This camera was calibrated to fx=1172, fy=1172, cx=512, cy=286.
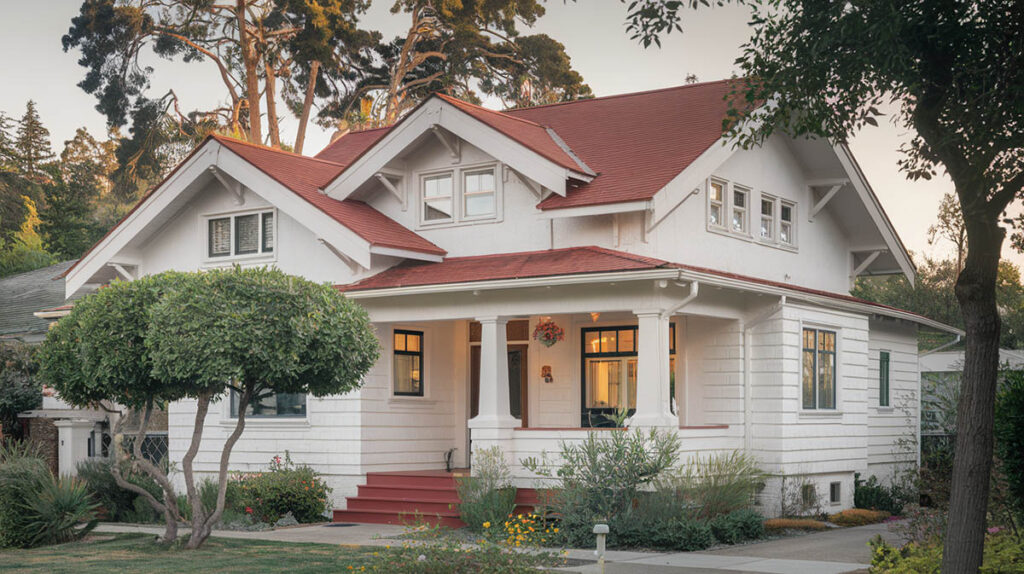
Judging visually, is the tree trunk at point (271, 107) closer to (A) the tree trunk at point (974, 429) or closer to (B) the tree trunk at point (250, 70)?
(B) the tree trunk at point (250, 70)

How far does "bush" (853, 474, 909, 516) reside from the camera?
22.0 metres

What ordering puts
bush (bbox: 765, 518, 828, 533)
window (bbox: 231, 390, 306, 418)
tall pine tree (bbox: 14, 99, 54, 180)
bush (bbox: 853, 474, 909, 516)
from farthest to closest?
tall pine tree (bbox: 14, 99, 54, 180) → bush (bbox: 853, 474, 909, 516) → window (bbox: 231, 390, 306, 418) → bush (bbox: 765, 518, 828, 533)

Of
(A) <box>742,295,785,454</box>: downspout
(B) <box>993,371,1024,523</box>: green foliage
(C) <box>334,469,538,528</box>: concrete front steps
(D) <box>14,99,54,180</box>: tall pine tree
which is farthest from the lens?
(D) <box>14,99,54,180</box>: tall pine tree

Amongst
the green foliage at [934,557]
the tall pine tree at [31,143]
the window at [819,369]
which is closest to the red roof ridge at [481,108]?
the window at [819,369]

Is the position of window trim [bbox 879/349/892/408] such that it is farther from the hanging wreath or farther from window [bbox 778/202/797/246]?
the hanging wreath

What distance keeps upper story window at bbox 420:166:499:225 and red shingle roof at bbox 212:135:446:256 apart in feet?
1.83

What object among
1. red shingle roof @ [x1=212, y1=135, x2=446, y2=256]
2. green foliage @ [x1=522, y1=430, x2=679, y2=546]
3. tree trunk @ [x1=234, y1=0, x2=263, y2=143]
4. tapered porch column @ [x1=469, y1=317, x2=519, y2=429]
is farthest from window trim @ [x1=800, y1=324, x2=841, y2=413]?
tree trunk @ [x1=234, y1=0, x2=263, y2=143]

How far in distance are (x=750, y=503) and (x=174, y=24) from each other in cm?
2389

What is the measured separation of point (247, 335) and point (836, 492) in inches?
473

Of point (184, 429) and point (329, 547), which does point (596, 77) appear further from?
point (329, 547)

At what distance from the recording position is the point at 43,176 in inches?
2120

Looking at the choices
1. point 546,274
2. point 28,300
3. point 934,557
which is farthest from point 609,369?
point 28,300

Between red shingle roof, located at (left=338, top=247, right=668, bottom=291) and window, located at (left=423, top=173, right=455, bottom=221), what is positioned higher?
window, located at (left=423, top=173, right=455, bottom=221)

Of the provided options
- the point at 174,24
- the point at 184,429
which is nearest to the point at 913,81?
the point at 184,429
